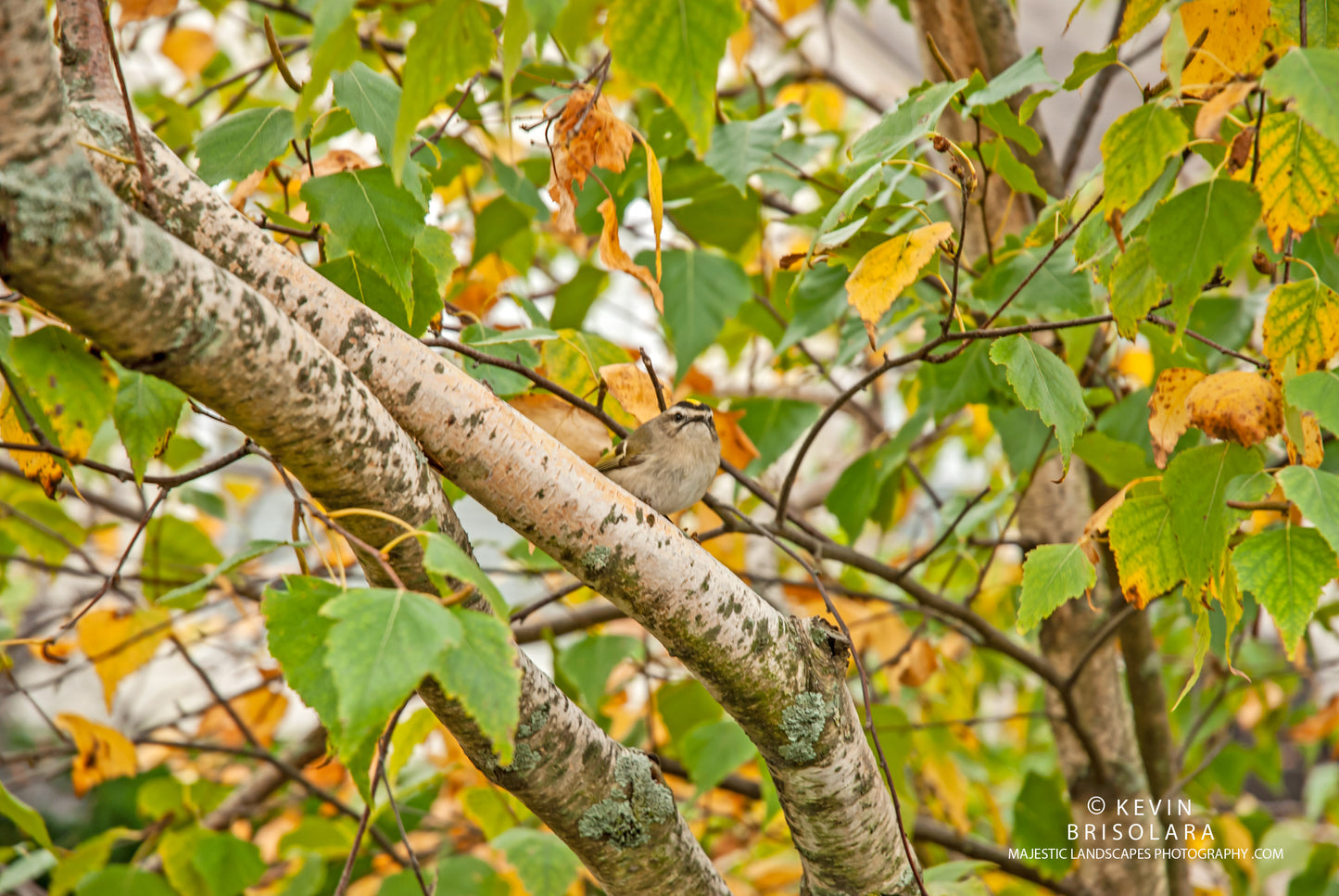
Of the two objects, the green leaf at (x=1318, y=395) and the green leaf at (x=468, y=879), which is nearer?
the green leaf at (x=1318, y=395)

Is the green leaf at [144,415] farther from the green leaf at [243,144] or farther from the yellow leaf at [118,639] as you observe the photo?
the yellow leaf at [118,639]

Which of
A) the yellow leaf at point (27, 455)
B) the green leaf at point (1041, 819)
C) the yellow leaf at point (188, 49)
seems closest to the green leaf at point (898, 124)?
the yellow leaf at point (27, 455)

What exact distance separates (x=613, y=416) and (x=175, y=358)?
30.5 inches

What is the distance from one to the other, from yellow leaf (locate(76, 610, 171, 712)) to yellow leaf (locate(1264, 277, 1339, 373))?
6.57ft

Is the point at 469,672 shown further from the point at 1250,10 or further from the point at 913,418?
the point at 913,418

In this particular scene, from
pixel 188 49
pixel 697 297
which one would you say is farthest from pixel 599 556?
pixel 188 49

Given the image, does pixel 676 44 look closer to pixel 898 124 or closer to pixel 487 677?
pixel 487 677

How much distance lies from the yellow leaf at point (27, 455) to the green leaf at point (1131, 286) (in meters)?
1.16

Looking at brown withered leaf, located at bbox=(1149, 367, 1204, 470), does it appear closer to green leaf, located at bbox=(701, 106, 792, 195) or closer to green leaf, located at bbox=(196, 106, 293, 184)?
green leaf, located at bbox=(701, 106, 792, 195)

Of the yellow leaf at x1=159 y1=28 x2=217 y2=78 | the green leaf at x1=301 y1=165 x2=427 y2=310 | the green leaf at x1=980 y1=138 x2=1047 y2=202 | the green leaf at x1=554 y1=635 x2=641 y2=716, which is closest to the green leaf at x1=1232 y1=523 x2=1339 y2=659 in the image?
the green leaf at x1=980 y1=138 x2=1047 y2=202

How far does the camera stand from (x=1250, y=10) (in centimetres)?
98

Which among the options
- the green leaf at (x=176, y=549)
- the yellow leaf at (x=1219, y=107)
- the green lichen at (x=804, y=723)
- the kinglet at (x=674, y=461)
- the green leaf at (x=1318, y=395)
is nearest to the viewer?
the yellow leaf at (x=1219, y=107)

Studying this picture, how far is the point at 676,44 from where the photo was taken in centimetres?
70

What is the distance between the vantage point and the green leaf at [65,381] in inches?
39.0
